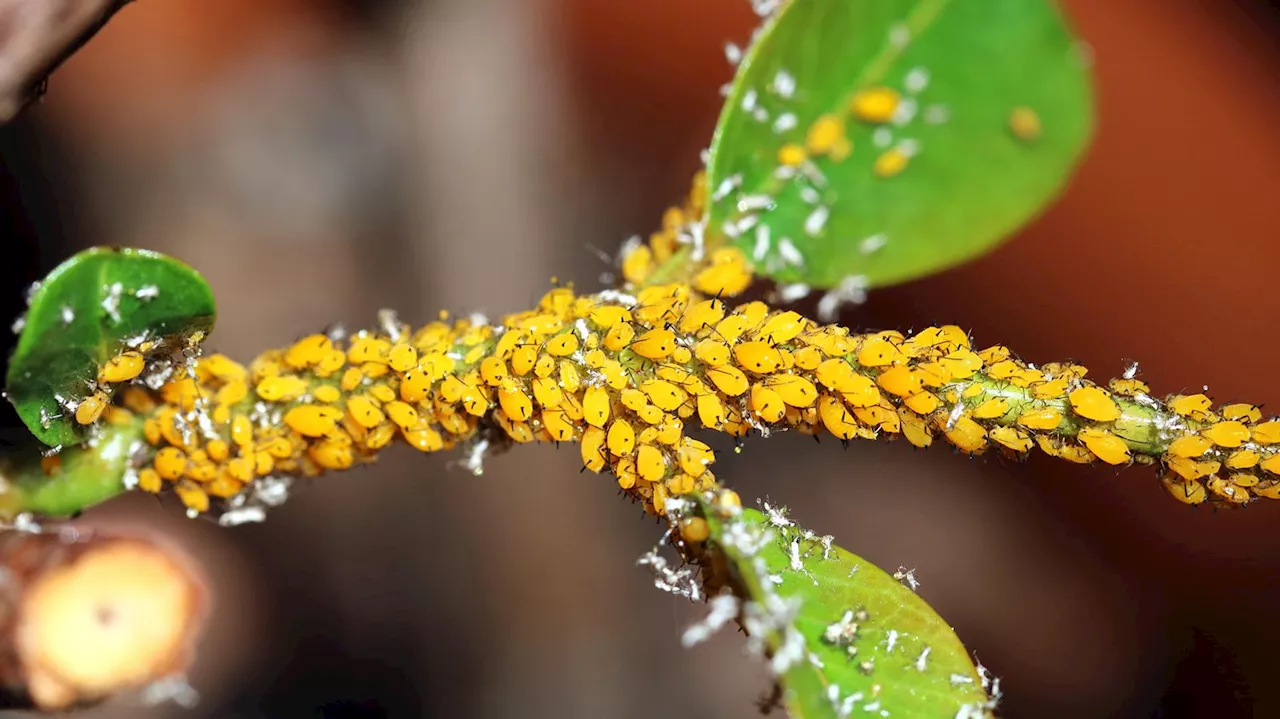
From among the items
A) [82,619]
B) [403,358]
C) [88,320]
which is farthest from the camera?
[82,619]

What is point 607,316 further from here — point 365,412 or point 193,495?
point 193,495

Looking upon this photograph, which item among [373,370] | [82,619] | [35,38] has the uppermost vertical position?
[35,38]

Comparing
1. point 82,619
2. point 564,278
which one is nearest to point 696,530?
point 82,619

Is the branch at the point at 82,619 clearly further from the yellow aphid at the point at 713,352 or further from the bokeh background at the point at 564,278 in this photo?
the yellow aphid at the point at 713,352

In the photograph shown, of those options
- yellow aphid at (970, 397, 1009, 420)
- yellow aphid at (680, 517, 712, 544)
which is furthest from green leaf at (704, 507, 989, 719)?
yellow aphid at (970, 397, 1009, 420)

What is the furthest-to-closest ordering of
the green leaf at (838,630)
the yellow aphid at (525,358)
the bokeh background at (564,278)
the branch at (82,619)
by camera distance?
the bokeh background at (564,278)
the branch at (82,619)
the yellow aphid at (525,358)
the green leaf at (838,630)

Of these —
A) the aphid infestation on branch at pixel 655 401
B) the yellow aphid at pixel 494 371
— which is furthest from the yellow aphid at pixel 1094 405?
the yellow aphid at pixel 494 371

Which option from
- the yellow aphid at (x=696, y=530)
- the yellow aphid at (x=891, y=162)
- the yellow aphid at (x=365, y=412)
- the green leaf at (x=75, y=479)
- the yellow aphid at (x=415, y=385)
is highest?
the yellow aphid at (x=891, y=162)
